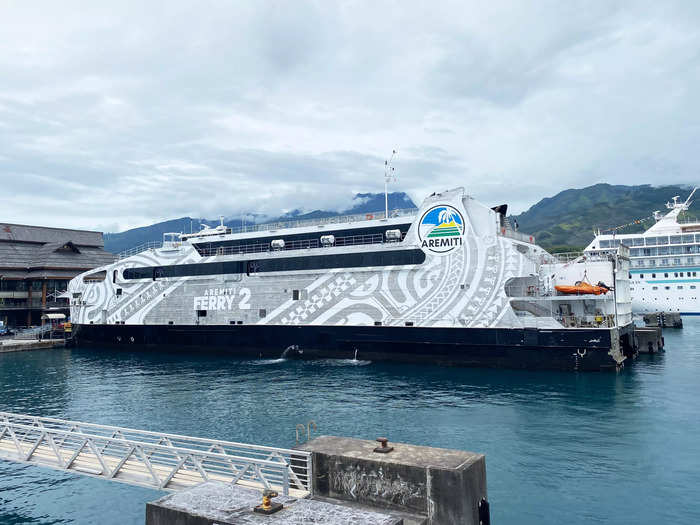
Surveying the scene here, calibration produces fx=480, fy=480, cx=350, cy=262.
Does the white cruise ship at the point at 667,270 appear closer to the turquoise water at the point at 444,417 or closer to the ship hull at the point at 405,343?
the turquoise water at the point at 444,417

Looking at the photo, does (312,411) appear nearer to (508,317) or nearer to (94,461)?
(94,461)

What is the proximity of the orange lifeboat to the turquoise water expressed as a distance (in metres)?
4.98

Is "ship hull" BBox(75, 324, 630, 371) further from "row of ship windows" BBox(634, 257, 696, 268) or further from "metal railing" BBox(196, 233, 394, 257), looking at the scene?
"row of ship windows" BBox(634, 257, 696, 268)

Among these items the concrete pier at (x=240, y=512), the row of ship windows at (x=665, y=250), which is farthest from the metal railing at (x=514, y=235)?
the row of ship windows at (x=665, y=250)

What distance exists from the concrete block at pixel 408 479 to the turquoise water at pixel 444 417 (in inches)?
181

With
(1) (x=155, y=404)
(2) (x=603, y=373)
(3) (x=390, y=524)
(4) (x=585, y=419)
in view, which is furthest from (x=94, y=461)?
(2) (x=603, y=373)

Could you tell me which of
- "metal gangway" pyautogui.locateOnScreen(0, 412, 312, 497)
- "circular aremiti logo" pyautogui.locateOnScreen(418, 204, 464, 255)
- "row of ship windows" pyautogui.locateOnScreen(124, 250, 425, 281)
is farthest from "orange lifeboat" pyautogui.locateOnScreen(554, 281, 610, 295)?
"metal gangway" pyautogui.locateOnScreen(0, 412, 312, 497)

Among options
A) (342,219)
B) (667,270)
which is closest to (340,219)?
(342,219)

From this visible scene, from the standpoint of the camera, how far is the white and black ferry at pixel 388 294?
100.0 ft

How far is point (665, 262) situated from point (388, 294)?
5906 centimetres

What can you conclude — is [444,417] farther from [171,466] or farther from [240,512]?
[240,512]

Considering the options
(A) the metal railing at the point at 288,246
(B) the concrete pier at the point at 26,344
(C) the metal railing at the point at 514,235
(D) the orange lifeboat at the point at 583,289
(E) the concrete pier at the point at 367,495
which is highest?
(A) the metal railing at the point at 288,246

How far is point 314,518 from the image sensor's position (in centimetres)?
696

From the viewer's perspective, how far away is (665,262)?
239 feet
